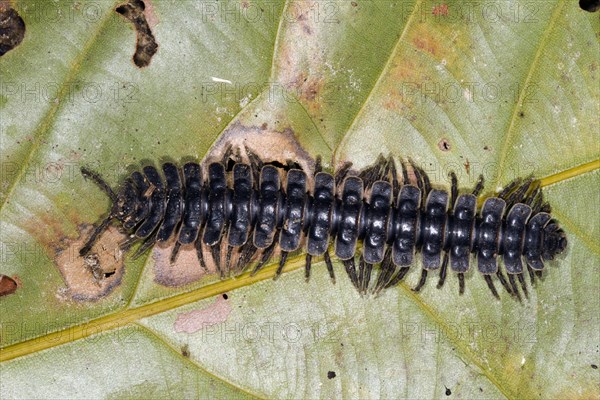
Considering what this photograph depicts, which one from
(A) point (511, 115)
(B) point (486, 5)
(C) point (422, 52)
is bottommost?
(A) point (511, 115)

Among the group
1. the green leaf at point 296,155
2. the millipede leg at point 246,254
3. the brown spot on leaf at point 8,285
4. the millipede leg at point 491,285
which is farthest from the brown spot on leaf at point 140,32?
the millipede leg at point 491,285

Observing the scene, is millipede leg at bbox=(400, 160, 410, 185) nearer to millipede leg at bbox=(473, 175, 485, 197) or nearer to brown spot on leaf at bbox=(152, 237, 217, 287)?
millipede leg at bbox=(473, 175, 485, 197)

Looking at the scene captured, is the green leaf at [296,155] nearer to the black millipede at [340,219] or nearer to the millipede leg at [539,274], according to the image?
the millipede leg at [539,274]

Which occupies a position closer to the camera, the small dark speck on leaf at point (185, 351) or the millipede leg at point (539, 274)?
the small dark speck on leaf at point (185, 351)

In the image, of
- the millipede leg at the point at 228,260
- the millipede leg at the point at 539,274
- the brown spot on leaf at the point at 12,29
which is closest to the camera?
the brown spot on leaf at the point at 12,29

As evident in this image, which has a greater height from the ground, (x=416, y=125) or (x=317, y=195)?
(x=416, y=125)

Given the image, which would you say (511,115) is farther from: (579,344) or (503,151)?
(579,344)

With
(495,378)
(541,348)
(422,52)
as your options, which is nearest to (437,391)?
(495,378)
